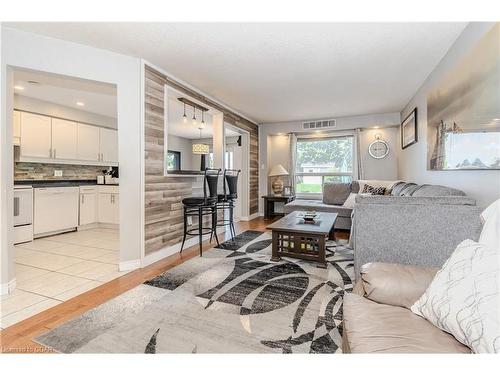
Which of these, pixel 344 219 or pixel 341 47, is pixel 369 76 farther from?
pixel 344 219

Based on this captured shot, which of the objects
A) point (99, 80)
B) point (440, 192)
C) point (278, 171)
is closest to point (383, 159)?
point (278, 171)

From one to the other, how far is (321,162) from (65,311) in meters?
5.53

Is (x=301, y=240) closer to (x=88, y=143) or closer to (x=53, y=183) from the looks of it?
(x=53, y=183)

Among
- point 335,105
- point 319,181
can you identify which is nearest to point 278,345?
point 335,105

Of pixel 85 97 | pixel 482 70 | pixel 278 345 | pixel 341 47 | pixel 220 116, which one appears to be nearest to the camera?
pixel 278 345

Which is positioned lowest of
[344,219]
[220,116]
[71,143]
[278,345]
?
[278,345]

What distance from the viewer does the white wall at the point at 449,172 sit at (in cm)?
188

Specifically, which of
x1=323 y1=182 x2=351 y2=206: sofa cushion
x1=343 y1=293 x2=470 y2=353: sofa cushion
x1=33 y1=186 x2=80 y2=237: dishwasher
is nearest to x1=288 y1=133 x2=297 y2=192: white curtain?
x1=323 y1=182 x2=351 y2=206: sofa cushion

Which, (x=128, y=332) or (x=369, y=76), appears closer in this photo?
(x=128, y=332)

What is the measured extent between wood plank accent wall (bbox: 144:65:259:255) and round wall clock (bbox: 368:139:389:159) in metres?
4.16

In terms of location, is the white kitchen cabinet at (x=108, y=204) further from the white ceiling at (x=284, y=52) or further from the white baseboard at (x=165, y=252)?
the white ceiling at (x=284, y=52)

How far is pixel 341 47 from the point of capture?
254 centimetres

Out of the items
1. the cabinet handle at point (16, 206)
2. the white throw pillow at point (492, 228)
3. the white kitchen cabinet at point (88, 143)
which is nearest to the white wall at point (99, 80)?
the cabinet handle at point (16, 206)

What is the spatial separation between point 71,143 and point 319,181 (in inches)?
210
